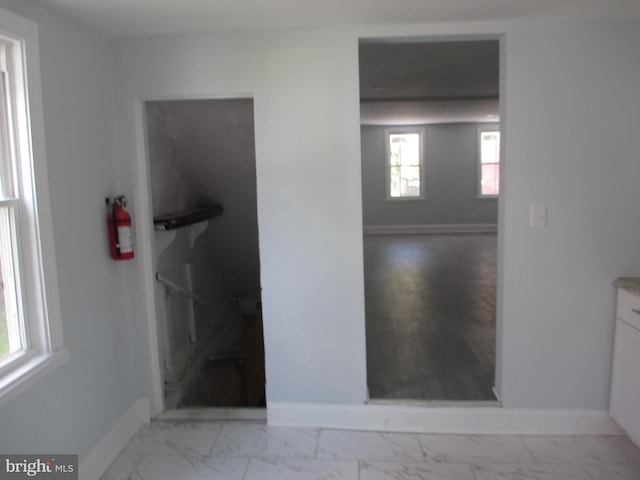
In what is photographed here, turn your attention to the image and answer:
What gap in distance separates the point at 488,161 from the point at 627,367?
870 cm

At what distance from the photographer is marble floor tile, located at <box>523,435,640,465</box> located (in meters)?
2.54

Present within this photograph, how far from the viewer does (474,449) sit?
2662 millimetres

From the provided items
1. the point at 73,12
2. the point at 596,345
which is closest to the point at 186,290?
the point at 73,12

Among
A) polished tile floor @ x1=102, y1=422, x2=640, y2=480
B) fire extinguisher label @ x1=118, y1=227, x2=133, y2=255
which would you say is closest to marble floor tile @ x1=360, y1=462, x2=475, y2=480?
polished tile floor @ x1=102, y1=422, x2=640, y2=480

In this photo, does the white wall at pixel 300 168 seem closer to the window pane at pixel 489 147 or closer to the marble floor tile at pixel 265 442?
the marble floor tile at pixel 265 442

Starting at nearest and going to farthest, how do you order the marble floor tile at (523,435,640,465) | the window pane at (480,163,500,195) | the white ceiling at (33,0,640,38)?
the white ceiling at (33,0,640,38)
the marble floor tile at (523,435,640,465)
the window pane at (480,163,500,195)

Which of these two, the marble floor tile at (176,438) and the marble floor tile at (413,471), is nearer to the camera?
the marble floor tile at (413,471)

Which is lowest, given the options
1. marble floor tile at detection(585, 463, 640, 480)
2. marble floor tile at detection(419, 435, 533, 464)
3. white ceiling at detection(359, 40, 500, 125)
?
marble floor tile at detection(585, 463, 640, 480)

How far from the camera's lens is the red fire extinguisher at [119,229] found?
2.68 meters

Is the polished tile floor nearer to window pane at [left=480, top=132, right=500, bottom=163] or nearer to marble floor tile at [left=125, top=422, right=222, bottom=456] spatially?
marble floor tile at [left=125, top=422, right=222, bottom=456]

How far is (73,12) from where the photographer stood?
227cm

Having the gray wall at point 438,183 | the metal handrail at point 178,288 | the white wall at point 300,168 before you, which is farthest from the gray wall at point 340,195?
the gray wall at point 438,183

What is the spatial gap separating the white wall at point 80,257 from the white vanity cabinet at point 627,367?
2.77 meters

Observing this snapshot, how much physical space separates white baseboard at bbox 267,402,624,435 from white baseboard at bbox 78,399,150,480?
31.5 inches
